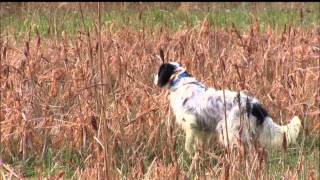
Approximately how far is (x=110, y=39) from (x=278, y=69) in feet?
5.59

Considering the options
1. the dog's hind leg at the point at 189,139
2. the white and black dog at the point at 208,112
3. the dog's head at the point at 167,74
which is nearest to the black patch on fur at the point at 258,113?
the white and black dog at the point at 208,112

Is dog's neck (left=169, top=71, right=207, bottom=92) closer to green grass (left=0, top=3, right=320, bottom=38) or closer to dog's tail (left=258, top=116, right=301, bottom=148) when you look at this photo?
dog's tail (left=258, top=116, right=301, bottom=148)

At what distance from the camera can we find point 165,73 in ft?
16.1

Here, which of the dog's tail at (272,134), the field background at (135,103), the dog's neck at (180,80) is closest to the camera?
the field background at (135,103)

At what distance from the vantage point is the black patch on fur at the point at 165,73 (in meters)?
4.88

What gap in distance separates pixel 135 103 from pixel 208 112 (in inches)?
19.1

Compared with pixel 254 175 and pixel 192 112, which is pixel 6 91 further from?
pixel 254 175

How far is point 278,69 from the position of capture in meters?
5.44

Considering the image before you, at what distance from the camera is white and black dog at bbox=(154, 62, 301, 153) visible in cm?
420

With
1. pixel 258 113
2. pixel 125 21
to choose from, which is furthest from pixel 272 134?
pixel 125 21

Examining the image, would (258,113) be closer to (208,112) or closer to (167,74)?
(208,112)

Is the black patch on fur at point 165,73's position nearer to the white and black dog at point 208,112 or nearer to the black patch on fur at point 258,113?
the white and black dog at point 208,112

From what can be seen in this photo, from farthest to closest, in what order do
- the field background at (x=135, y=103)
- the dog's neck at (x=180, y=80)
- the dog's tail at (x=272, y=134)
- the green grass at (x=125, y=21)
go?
the green grass at (x=125, y=21) < the dog's neck at (x=180, y=80) < the dog's tail at (x=272, y=134) < the field background at (x=135, y=103)

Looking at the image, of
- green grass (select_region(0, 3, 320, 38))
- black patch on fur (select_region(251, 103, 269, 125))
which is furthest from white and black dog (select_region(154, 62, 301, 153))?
green grass (select_region(0, 3, 320, 38))
